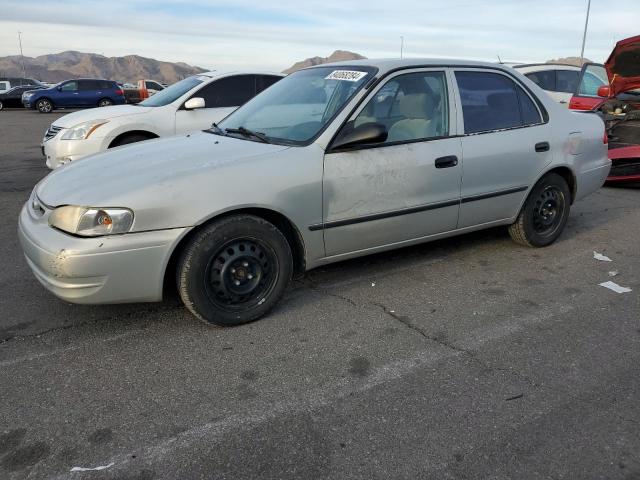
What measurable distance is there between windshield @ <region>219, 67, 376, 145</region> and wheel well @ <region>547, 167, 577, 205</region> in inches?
80.9

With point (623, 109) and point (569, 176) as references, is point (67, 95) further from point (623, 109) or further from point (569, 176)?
point (569, 176)

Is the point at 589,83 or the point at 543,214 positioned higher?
the point at 589,83

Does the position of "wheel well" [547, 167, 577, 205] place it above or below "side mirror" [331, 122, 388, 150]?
below

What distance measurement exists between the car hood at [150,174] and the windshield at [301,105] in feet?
0.84

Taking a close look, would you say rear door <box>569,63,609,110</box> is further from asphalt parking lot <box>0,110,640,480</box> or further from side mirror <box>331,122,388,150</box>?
side mirror <box>331,122,388,150</box>

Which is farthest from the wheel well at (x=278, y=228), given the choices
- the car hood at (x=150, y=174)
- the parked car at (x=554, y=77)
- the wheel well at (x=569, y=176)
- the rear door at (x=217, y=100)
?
the parked car at (x=554, y=77)

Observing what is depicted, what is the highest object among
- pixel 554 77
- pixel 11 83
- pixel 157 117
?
pixel 11 83

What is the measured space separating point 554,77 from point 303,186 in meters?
10.1

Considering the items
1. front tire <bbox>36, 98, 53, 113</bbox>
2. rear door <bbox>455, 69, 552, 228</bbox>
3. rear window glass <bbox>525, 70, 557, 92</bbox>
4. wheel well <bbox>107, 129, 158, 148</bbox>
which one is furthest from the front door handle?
front tire <bbox>36, 98, 53, 113</bbox>

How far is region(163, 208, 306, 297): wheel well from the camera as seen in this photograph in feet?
10.5

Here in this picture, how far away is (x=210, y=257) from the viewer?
321 cm

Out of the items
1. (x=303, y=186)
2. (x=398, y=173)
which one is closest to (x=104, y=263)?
(x=303, y=186)

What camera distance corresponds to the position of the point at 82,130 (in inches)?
270

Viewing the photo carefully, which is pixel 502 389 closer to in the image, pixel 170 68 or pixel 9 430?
pixel 9 430
